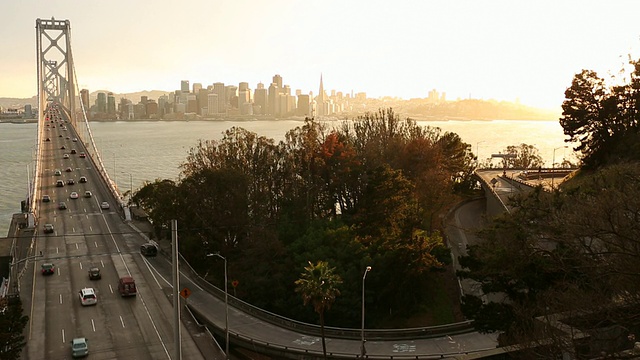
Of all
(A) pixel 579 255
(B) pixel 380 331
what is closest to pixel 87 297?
(B) pixel 380 331

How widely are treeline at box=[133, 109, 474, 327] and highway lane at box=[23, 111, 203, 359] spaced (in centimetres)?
386

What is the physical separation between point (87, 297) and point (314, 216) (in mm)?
17667

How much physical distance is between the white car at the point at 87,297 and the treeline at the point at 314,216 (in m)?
8.09

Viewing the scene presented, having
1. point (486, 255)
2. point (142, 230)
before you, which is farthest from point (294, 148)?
point (486, 255)

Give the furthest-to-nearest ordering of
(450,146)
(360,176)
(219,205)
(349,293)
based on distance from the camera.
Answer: (450,146) < (360,176) < (219,205) < (349,293)

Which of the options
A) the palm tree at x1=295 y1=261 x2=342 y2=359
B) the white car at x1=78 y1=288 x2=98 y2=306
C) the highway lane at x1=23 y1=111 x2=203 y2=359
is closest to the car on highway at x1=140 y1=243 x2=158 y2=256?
the highway lane at x1=23 y1=111 x2=203 y2=359

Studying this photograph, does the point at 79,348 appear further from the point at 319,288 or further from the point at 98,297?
the point at 319,288

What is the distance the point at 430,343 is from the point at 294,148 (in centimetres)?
2143

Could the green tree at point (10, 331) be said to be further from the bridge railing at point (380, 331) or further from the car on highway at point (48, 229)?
the car on highway at point (48, 229)

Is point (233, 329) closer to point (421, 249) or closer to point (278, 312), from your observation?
point (278, 312)

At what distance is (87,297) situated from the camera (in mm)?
30047

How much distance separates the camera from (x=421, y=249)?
3256 centimetres

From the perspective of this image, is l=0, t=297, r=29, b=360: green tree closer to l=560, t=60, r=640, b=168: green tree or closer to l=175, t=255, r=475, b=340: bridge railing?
l=175, t=255, r=475, b=340: bridge railing

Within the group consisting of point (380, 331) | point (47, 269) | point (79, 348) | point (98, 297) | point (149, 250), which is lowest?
point (380, 331)
